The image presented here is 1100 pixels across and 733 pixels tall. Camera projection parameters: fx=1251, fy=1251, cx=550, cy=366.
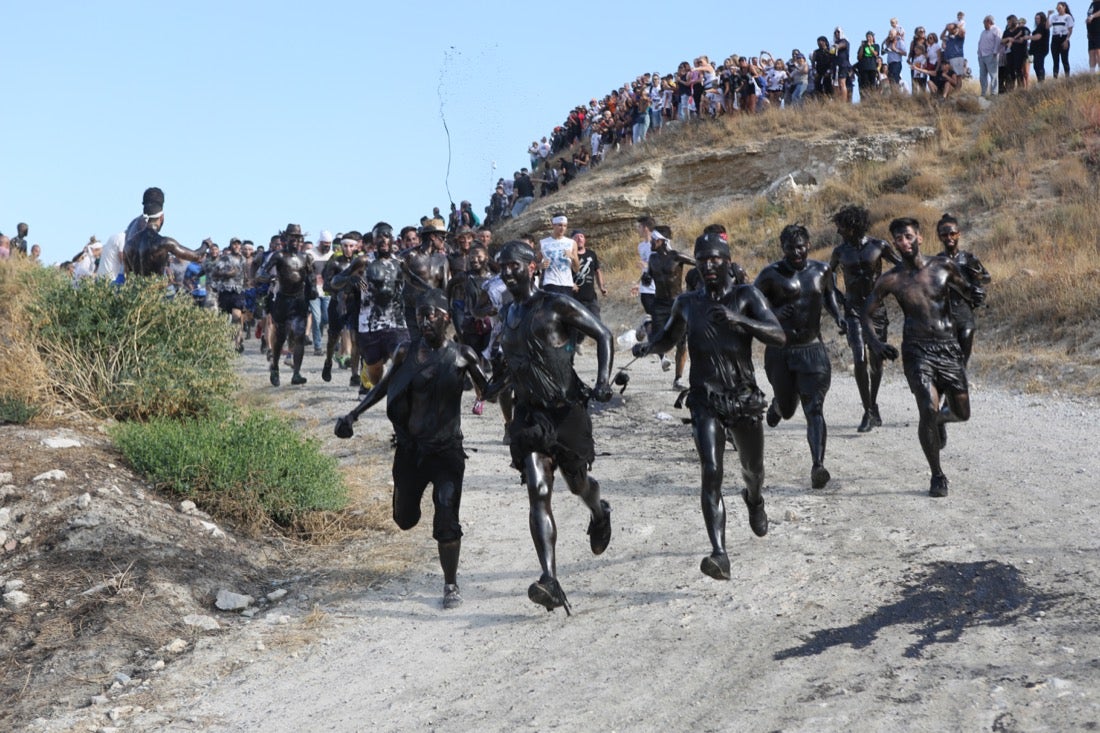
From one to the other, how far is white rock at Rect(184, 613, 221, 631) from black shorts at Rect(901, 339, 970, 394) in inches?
197

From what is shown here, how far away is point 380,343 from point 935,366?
6.74 m

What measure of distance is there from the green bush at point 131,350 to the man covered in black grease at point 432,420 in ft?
17.8

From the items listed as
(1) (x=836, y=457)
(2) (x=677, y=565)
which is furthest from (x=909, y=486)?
(2) (x=677, y=565)

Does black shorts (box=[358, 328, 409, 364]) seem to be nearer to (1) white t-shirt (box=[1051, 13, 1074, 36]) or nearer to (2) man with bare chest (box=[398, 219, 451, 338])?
(2) man with bare chest (box=[398, 219, 451, 338])

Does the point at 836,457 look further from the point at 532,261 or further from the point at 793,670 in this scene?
the point at 793,670

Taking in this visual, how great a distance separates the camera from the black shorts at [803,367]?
30.6 ft

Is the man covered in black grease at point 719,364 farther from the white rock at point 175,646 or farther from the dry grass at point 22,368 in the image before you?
the dry grass at point 22,368

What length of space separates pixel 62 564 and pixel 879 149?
24311mm

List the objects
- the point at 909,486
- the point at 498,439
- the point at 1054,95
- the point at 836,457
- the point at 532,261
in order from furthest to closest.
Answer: the point at 1054,95, the point at 498,439, the point at 836,457, the point at 909,486, the point at 532,261

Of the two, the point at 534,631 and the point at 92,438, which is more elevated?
the point at 92,438

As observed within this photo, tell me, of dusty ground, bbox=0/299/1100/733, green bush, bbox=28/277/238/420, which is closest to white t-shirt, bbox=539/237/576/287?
dusty ground, bbox=0/299/1100/733

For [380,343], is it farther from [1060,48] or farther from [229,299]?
[1060,48]

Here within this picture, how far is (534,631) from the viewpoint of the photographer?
6973 mm

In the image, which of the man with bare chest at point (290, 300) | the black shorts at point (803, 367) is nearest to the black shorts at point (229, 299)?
the man with bare chest at point (290, 300)
